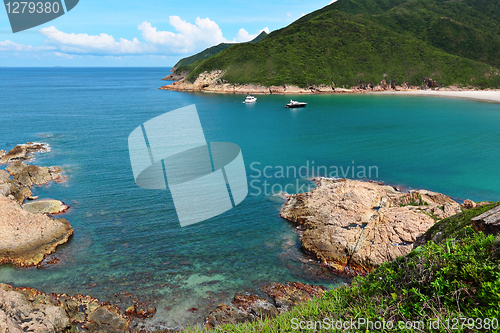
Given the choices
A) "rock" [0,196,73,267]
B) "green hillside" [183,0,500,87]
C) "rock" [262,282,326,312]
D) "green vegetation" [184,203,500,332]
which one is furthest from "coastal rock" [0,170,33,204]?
"green hillside" [183,0,500,87]

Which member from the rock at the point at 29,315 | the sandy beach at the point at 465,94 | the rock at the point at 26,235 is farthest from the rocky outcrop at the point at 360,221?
the sandy beach at the point at 465,94

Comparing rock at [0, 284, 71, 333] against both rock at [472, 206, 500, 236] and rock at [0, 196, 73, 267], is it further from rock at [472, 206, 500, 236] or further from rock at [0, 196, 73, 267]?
rock at [472, 206, 500, 236]

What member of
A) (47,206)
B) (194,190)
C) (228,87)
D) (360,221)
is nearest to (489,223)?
(360,221)

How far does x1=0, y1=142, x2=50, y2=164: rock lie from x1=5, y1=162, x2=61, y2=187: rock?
22.1 ft

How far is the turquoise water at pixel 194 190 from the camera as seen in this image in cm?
1906

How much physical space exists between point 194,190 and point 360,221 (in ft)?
54.3

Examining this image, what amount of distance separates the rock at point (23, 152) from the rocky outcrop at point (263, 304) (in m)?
39.8

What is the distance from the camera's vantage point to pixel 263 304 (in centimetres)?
1695

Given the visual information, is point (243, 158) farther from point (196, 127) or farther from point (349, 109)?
point (349, 109)

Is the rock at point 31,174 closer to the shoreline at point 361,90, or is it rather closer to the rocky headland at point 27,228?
the rocky headland at point 27,228

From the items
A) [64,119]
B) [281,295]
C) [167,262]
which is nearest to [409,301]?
[281,295]

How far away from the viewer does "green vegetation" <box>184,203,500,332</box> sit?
6879mm

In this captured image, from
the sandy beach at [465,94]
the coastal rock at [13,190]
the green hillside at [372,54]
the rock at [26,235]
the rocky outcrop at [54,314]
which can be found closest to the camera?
the rocky outcrop at [54,314]

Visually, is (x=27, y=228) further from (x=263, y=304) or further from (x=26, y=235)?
(x=263, y=304)
